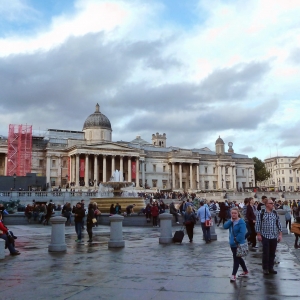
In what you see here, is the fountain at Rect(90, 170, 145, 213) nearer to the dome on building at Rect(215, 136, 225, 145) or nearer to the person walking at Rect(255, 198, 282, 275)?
the person walking at Rect(255, 198, 282, 275)

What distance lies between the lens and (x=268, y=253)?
9.46m

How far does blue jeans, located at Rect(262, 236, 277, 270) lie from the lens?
9.41 meters

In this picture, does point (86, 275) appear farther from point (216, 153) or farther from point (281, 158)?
point (281, 158)

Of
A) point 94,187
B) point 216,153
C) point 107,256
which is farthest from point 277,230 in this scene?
point 216,153

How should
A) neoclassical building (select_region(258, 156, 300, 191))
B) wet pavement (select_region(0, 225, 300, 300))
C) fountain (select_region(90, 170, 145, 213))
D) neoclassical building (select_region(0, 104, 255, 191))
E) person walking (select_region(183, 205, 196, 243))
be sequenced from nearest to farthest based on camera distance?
wet pavement (select_region(0, 225, 300, 300))
person walking (select_region(183, 205, 196, 243))
fountain (select_region(90, 170, 145, 213))
neoclassical building (select_region(0, 104, 255, 191))
neoclassical building (select_region(258, 156, 300, 191))

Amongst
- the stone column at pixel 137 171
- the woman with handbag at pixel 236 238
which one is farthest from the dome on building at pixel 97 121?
the woman with handbag at pixel 236 238

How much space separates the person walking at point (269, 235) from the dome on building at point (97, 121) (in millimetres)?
75013

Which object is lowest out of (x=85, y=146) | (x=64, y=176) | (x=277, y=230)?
(x=277, y=230)

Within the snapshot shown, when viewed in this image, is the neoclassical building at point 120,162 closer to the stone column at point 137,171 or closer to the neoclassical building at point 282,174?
the stone column at point 137,171

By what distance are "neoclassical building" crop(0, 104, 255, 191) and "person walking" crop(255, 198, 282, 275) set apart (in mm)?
64251

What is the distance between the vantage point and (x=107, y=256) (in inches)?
Answer: 500

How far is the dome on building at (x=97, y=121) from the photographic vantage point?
8340 centimetres

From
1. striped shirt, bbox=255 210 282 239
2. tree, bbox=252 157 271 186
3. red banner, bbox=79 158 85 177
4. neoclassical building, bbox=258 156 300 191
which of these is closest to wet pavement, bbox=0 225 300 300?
striped shirt, bbox=255 210 282 239

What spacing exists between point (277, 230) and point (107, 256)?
569 cm
